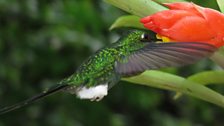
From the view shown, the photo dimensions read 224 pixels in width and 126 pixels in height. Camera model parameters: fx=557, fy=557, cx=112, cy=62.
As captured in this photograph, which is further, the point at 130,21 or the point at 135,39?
the point at 130,21

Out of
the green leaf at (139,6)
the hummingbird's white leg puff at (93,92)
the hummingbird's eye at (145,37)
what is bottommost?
the hummingbird's white leg puff at (93,92)

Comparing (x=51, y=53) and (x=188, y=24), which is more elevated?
(x=188, y=24)

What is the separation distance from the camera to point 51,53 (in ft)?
7.57

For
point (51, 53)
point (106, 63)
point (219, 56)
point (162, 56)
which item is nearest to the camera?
point (162, 56)

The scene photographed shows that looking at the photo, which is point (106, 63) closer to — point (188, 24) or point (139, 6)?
point (139, 6)

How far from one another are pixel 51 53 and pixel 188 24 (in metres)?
1.29

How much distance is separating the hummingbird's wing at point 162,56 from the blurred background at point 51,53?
3.29 feet

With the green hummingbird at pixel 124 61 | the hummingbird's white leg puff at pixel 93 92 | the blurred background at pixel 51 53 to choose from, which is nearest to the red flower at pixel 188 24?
the green hummingbird at pixel 124 61

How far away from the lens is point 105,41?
231 centimetres

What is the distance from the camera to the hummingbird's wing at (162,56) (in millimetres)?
984

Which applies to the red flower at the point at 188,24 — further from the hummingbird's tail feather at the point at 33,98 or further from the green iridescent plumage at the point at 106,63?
the hummingbird's tail feather at the point at 33,98

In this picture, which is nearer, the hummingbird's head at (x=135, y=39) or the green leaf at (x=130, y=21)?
the hummingbird's head at (x=135, y=39)

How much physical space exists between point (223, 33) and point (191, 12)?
0.08 meters

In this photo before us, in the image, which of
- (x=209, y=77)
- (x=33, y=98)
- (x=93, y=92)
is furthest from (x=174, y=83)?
(x=33, y=98)
